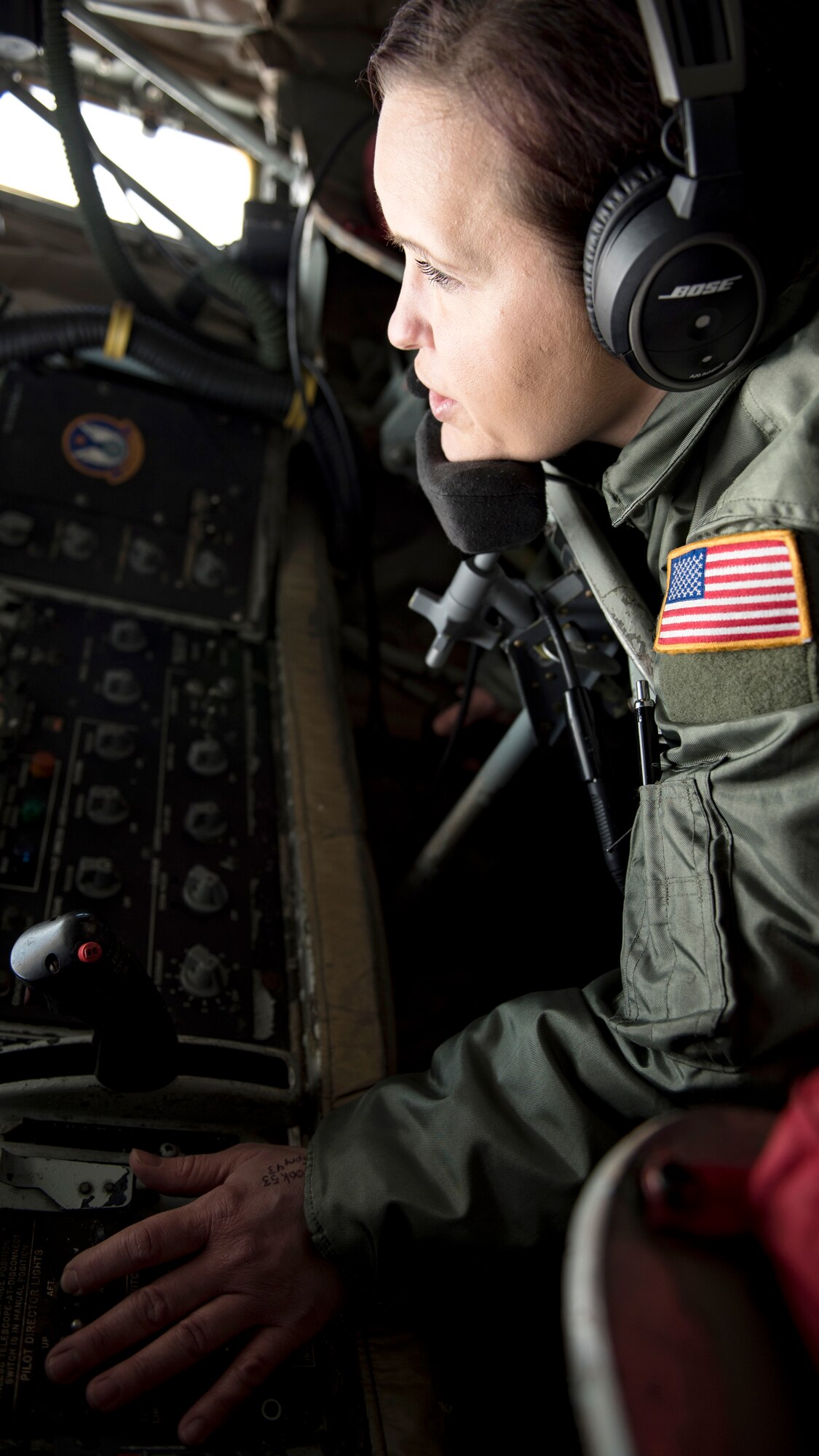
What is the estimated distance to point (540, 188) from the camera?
68 cm

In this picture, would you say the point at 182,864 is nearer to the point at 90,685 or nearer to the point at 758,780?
the point at 90,685

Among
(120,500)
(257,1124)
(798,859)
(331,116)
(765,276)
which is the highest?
(331,116)

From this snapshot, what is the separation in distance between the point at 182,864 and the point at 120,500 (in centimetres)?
68

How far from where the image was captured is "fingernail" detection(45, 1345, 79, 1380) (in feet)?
2.26

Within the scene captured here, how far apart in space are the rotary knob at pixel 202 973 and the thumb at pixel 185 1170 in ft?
0.66

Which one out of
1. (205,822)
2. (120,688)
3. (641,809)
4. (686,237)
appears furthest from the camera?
(120,688)

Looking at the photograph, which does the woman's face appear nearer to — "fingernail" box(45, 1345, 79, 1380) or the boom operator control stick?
the boom operator control stick

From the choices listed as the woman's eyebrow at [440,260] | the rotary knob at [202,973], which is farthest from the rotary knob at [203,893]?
the woman's eyebrow at [440,260]

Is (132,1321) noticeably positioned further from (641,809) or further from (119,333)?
(119,333)

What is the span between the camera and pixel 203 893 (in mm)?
1095

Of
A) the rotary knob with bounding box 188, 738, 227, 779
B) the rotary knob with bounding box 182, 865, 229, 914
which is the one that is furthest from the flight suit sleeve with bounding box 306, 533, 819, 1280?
the rotary knob with bounding box 188, 738, 227, 779

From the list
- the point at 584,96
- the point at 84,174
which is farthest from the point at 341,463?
the point at 584,96

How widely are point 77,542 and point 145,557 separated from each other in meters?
0.11

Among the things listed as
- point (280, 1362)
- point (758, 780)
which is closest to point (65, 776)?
point (280, 1362)
